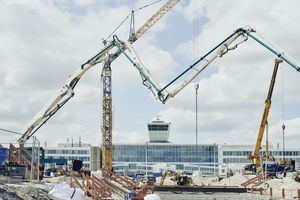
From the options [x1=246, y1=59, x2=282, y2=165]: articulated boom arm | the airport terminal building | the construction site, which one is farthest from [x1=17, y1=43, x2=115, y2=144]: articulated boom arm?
the airport terminal building

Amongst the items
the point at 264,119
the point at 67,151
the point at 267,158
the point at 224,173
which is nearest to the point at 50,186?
the point at 264,119

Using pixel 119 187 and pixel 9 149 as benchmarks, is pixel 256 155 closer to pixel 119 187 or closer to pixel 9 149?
pixel 119 187

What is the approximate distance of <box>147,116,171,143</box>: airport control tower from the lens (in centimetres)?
12875

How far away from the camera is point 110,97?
91.2 meters

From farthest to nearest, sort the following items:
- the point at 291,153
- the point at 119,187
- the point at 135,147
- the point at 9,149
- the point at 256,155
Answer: the point at 135,147, the point at 291,153, the point at 256,155, the point at 119,187, the point at 9,149

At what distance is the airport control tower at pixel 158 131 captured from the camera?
422 feet

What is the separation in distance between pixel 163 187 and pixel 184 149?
2925 inches

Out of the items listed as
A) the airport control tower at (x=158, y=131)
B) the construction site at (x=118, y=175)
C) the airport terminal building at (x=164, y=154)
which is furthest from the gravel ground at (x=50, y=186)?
the airport control tower at (x=158, y=131)

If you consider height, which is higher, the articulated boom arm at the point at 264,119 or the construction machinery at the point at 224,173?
the articulated boom arm at the point at 264,119

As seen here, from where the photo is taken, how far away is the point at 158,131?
129 metres

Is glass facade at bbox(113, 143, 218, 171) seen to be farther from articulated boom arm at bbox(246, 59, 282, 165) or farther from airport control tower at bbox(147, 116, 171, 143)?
articulated boom arm at bbox(246, 59, 282, 165)

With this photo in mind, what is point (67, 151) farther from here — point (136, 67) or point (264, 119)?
point (136, 67)

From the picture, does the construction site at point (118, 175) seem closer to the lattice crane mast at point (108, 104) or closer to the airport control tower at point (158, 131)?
the lattice crane mast at point (108, 104)

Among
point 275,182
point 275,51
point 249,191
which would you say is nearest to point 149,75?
point 275,51
